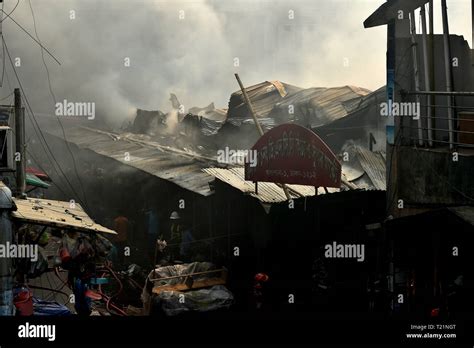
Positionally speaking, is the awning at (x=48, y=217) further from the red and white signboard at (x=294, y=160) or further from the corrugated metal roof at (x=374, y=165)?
the corrugated metal roof at (x=374, y=165)

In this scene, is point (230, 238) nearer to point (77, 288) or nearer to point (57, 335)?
point (77, 288)

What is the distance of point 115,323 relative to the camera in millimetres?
13641

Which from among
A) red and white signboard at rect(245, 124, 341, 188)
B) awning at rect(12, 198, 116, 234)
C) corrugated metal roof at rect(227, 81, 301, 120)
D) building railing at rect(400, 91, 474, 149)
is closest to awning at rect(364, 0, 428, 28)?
building railing at rect(400, 91, 474, 149)

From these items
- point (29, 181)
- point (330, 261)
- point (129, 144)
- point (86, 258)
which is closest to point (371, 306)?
point (330, 261)

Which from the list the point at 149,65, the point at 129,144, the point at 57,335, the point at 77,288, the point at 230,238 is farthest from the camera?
the point at 149,65

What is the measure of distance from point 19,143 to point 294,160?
5988mm

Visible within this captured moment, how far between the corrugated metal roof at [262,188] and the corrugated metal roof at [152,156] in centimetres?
77

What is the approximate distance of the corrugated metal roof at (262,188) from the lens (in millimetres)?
19908

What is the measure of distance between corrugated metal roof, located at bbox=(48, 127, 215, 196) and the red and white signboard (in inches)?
137

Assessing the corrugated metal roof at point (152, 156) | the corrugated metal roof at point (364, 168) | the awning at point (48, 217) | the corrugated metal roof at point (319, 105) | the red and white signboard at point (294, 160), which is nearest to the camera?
the awning at point (48, 217)

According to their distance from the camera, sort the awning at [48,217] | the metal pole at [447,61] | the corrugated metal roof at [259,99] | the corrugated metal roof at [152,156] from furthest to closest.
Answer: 1. the corrugated metal roof at [259,99]
2. the corrugated metal roof at [152,156]
3. the metal pole at [447,61]
4. the awning at [48,217]

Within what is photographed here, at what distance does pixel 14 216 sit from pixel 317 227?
789 centimetres

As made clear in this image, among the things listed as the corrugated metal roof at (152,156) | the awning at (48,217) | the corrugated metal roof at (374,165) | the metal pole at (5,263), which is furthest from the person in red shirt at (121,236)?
the metal pole at (5,263)

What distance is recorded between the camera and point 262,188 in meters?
20.6
